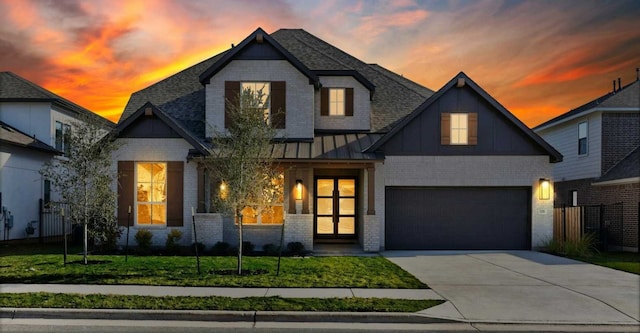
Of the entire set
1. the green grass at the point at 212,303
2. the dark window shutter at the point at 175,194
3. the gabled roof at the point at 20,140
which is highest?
the gabled roof at the point at 20,140

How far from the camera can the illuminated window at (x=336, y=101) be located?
19.4m

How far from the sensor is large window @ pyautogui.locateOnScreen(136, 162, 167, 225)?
17109mm

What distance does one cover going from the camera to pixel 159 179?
1723 centimetres

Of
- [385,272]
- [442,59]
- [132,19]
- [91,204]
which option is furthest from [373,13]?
[91,204]

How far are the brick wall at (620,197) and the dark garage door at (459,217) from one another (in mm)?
4477

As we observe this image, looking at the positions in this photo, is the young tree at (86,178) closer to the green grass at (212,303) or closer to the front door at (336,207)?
the green grass at (212,303)

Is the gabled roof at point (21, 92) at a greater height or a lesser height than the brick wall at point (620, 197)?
greater

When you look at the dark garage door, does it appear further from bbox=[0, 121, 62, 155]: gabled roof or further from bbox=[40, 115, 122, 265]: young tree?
bbox=[0, 121, 62, 155]: gabled roof

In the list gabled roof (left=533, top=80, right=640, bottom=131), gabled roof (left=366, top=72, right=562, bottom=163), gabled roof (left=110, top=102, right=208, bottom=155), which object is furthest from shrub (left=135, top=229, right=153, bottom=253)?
gabled roof (left=533, top=80, right=640, bottom=131)

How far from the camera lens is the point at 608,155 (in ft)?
68.0

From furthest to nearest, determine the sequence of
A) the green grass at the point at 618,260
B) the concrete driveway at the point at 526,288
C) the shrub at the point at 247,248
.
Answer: the shrub at the point at 247,248
the green grass at the point at 618,260
the concrete driveway at the point at 526,288

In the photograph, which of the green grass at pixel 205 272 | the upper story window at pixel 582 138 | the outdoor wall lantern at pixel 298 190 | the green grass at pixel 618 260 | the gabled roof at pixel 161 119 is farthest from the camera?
the upper story window at pixel 582 138

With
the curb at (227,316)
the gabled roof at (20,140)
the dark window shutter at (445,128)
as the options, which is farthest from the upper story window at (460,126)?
the gabled roof at (20,140)

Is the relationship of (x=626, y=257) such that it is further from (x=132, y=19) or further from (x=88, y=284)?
(x=132, y=19)
